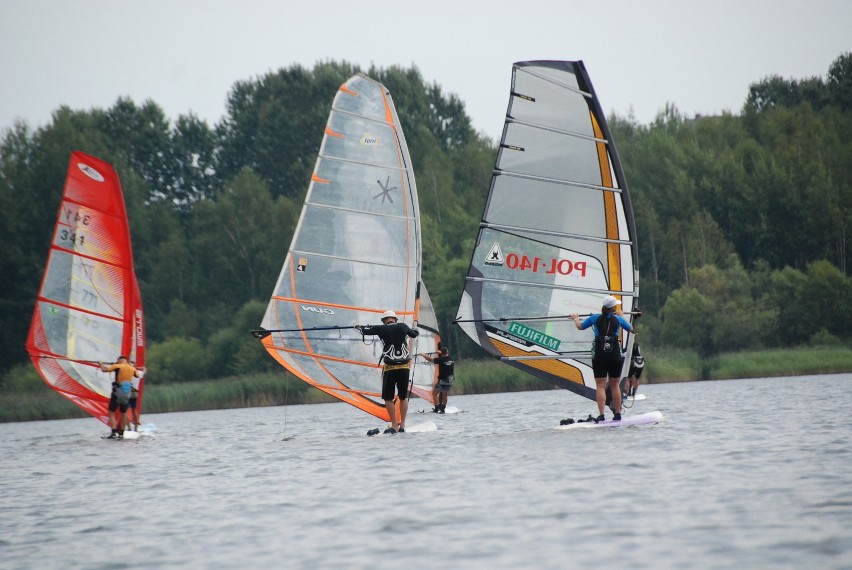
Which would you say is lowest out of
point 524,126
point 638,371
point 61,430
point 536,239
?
point 61,430

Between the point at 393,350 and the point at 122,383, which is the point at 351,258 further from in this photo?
the point at 122,383

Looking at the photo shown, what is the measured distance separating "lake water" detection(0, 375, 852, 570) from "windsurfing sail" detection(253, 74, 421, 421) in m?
1.42

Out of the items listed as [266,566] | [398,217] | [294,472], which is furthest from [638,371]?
[266,566]

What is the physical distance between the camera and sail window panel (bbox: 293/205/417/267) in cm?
1692

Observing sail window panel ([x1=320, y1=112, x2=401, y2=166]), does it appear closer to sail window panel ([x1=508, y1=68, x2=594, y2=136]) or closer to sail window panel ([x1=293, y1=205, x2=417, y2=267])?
sail window panel ([x1=293, y1=205, x2=417, y2=267])

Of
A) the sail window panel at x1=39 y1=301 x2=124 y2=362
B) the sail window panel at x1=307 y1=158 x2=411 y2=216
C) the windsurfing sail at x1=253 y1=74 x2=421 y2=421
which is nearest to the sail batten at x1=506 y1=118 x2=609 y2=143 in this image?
the windsurfing sail at x1=253 y1=74 x2=421 y2=421

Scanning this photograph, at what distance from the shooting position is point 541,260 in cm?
1499

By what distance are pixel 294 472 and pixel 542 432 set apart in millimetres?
3591

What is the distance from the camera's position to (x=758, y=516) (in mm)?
7230

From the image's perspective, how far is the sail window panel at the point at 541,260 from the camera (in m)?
14.9

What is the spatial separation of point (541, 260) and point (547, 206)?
0.66 meters

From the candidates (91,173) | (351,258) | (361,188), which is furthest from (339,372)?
(91,173)

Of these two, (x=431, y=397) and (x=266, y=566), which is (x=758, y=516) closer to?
(x=266, y=566)

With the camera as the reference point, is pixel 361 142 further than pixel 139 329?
No
